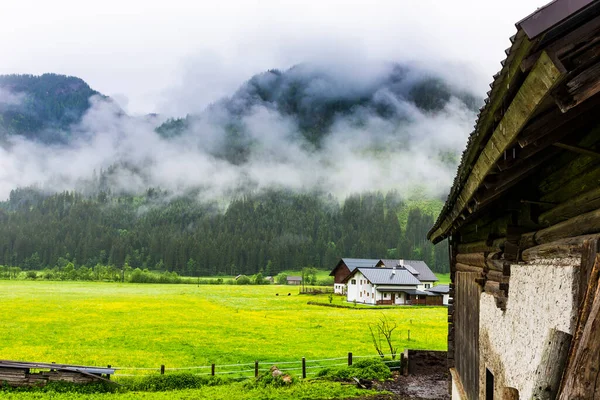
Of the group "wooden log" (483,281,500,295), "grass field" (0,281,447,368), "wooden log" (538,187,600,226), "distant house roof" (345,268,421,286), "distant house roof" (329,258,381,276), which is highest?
"wooden log" (538,187,600,226)

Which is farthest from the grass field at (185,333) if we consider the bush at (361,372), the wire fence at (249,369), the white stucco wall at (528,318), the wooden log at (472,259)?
the white stucco wall at (528,318)

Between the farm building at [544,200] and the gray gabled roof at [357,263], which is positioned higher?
the farm building at [544,200]

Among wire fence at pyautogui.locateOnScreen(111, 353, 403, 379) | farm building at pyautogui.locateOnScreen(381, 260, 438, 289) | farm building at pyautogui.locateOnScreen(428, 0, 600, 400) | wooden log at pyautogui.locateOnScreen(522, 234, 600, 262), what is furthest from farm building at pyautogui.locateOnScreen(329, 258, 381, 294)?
wooden log at pyautogui.locateOnScreen(522, 234, 600, 262)

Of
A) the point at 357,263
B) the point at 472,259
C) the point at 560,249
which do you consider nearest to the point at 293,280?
the point at 357,263

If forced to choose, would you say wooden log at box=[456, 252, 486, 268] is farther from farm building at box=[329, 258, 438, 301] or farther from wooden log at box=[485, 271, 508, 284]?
farm building at box=[329, 258, 438, 301]

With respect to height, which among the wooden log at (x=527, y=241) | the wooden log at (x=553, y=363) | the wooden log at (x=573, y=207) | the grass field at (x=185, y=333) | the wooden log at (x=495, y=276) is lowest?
the grass field at (x=185, y=333)

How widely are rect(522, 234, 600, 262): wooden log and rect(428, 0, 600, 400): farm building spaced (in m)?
0.01

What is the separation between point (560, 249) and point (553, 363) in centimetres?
136

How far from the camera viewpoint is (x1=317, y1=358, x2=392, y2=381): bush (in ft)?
71.9

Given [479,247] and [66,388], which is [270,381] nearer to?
[66,388]

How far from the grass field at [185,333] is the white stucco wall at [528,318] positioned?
79.1 feet

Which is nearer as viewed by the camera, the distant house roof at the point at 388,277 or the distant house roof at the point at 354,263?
the distant house roof at the point at 388,277

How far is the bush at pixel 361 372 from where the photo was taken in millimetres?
21925

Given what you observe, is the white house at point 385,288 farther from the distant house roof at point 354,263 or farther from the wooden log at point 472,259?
the wooden log at point 472,259
